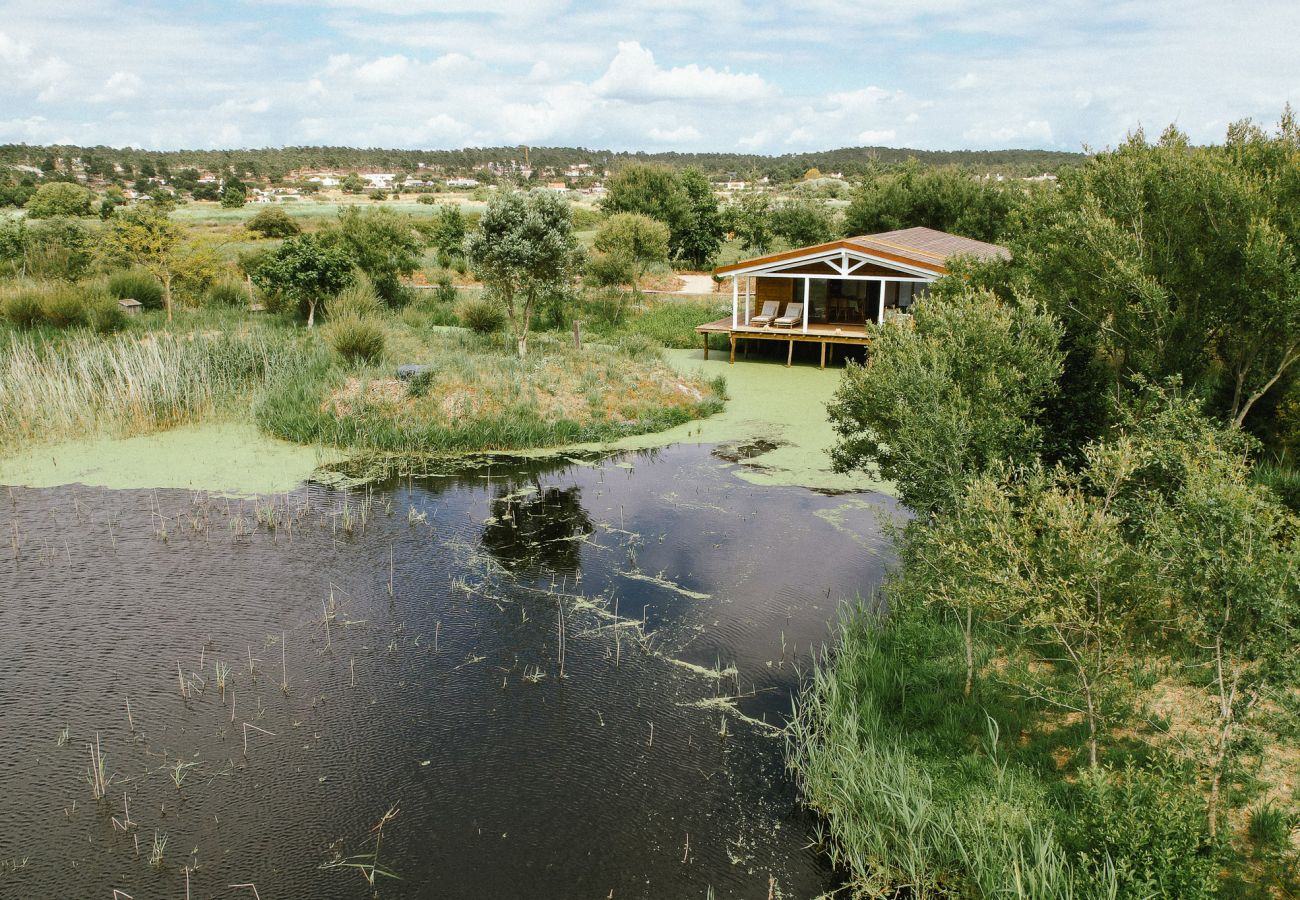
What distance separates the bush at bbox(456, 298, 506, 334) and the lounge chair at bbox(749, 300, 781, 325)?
764cm

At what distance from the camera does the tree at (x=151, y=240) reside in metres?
23.1

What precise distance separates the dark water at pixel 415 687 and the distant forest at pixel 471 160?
5951 centimetres

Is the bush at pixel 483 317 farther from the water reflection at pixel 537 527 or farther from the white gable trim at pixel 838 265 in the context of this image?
the water reflection at pixel 537 527

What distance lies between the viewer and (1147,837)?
217 inches

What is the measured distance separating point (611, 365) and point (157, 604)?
11478mm

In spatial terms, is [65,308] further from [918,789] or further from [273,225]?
[273,225]

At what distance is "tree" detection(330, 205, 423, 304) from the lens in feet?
89.8

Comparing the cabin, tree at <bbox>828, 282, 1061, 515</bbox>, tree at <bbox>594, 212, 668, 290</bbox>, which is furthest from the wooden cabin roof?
tree at <bbox>828, 282, 1061, 515</bbox>

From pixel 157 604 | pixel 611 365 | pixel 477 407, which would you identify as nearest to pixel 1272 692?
pixel 157 604

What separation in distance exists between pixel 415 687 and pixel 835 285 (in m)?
21.9

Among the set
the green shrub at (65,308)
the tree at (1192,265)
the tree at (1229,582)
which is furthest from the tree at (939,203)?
the tree at (1229,582)

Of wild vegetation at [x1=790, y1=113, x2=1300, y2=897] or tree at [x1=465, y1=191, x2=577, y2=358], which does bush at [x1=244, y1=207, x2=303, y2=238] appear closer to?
tree at [x1=465, y1=191, x2=577, y2=358]

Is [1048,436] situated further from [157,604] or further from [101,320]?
[101,320]

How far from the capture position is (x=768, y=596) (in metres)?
10.7
